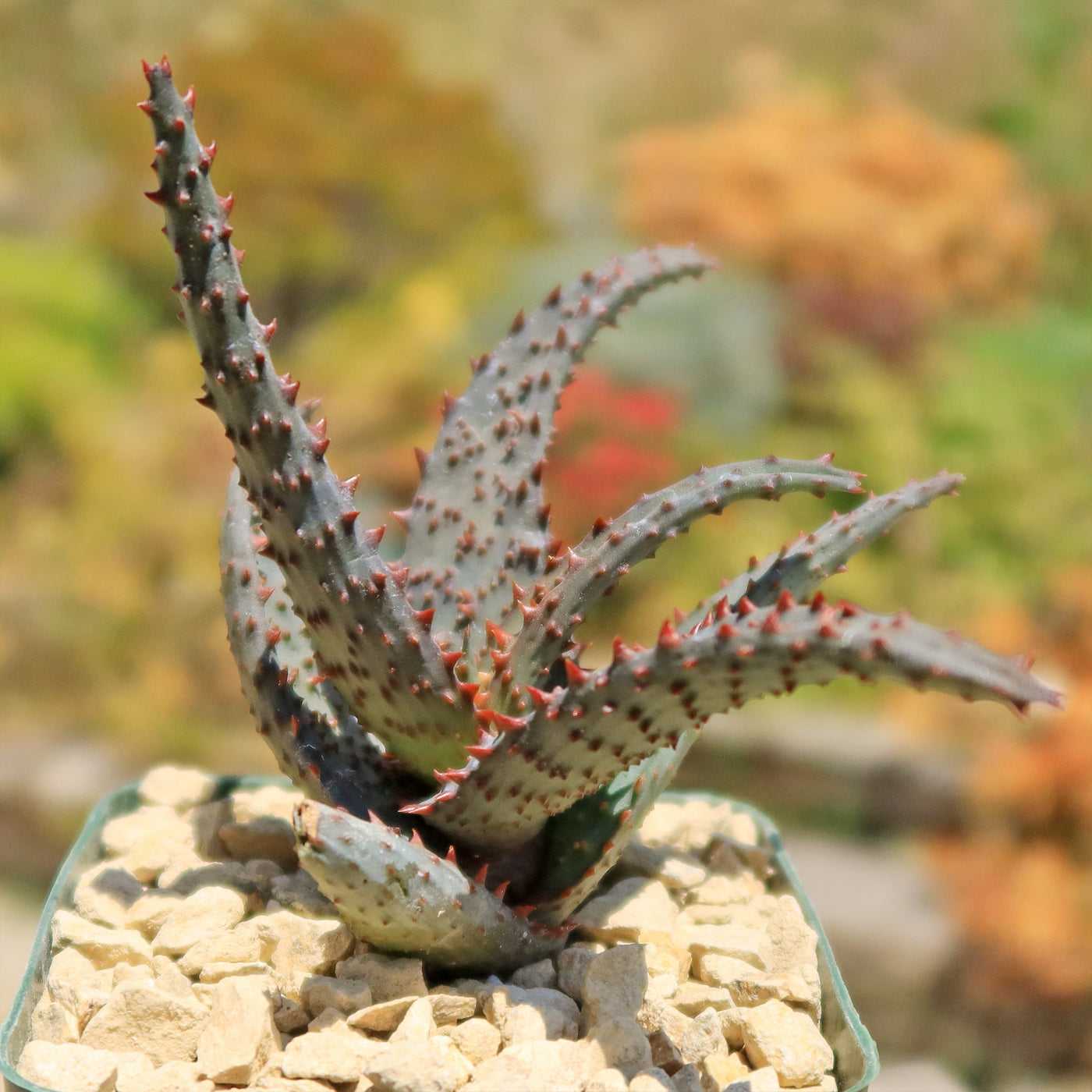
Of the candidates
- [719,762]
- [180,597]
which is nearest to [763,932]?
[719,762]

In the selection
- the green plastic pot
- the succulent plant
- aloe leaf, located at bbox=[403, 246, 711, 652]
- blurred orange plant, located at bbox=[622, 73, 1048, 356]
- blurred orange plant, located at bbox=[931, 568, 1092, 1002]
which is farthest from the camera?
blurred orange plant, located at bbox=[622, 73, 1048, 356]

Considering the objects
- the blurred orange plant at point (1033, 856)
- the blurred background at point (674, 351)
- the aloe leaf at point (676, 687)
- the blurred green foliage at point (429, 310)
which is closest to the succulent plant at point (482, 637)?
the aloe leaf at point (676, 687)

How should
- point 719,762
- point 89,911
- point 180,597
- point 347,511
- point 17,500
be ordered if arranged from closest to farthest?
point 347,511 → point 89,911 → point 719,762 → point 180,597 → point 17,500

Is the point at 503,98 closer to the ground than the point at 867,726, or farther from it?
farther from it

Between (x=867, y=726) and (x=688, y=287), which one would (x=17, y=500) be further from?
(x=867, y=726)

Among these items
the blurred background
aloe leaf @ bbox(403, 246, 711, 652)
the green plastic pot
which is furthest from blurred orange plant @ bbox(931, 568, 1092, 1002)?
aloe leaf @ bbox(403, 246, 711, 652)

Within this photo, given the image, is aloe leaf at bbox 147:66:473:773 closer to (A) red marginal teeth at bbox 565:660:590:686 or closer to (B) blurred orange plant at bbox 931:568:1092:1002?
(A) red marginal teeth at bbox 565:660:590:686

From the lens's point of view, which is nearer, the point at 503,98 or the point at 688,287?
the point at 688,287
